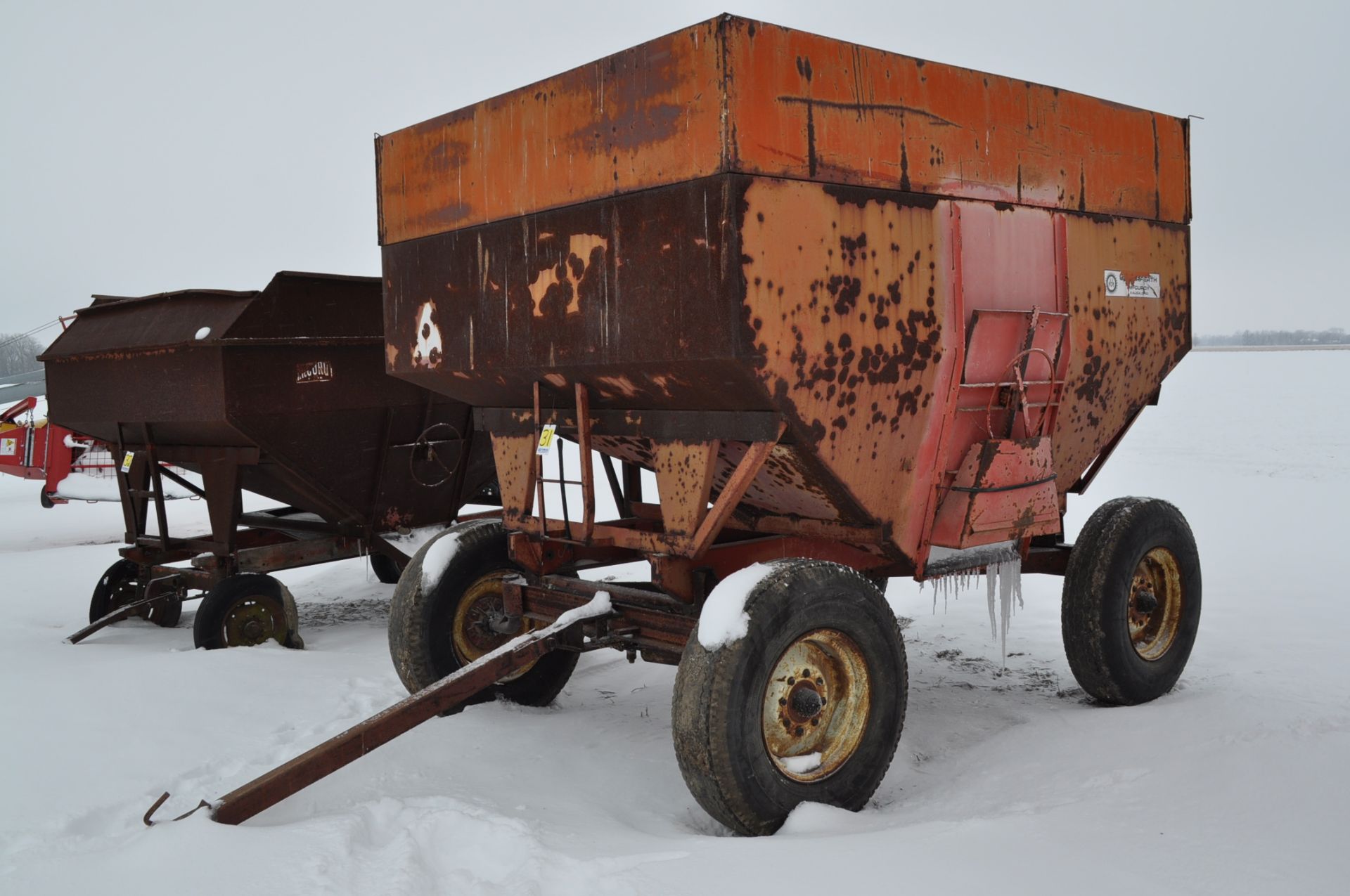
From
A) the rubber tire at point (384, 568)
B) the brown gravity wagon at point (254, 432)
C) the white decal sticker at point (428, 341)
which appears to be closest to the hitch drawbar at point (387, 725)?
the white decal sticker at point (428, 341)

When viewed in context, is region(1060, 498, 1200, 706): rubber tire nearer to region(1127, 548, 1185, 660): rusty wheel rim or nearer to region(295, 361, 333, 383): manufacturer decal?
region(1127, 548, 1185, 660): rusty wheel rim

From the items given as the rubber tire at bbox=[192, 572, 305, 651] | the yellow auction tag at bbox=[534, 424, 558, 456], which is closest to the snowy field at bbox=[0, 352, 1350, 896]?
the rubber tire at bbox=[192, 572, 305, 651]

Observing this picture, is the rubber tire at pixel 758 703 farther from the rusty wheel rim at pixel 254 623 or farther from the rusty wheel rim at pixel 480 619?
the rusty wheel rim at pixel 254 623

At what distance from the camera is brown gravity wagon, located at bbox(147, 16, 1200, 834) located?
3.88 meters

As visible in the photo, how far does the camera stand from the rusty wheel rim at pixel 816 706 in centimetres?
402

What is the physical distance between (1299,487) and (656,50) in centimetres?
1158

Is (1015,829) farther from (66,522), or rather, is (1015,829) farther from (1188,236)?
(66,522)

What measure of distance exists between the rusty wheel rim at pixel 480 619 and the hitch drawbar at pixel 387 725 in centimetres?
84

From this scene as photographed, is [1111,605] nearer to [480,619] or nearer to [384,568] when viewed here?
[480,619]

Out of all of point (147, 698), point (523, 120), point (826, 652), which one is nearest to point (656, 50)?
point (523, 120)

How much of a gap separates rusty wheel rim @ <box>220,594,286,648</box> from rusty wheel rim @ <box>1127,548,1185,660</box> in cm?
510

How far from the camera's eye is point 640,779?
4.57 metres

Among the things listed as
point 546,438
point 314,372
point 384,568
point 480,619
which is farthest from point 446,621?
point 384,568

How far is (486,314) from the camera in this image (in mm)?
4871
